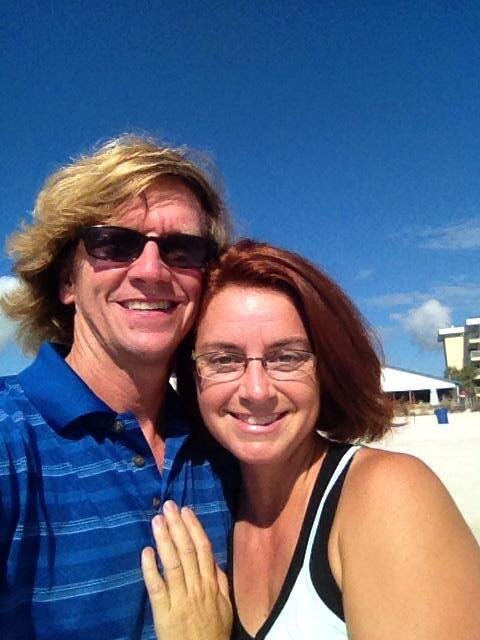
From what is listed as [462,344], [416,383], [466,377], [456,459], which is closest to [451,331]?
[462,344]

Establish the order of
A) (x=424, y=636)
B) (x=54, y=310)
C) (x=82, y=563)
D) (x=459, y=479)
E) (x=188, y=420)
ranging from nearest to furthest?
(x=424, y=636) < (x=82, y=563) < (x=188, y=420) < (x=54, y=310) < (x=459, y=479)

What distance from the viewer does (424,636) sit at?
5.46 feet

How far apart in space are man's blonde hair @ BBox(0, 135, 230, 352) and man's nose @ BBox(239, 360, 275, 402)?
707 mm

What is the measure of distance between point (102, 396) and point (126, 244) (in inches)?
25.2

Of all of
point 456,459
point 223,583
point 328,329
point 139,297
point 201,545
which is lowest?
point 456,459

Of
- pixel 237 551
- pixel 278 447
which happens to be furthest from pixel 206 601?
pixel 278 447

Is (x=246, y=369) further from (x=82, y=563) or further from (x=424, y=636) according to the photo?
(x=424, y=636)

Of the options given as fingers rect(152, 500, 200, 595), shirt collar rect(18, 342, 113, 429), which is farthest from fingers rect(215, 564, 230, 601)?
shirt collar rect(18, 342, 113, 429)

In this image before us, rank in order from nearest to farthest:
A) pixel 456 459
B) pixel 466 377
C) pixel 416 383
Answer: pixel 456 459, pixel 416 383, pixel 466 377

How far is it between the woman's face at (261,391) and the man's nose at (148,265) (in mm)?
339

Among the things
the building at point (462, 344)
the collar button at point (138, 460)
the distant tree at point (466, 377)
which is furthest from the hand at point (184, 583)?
the building at point (462, 344)

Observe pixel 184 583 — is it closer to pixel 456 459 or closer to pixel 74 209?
pixel 74 209

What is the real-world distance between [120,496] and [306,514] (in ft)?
2.19

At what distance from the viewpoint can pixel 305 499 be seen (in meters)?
2.36
